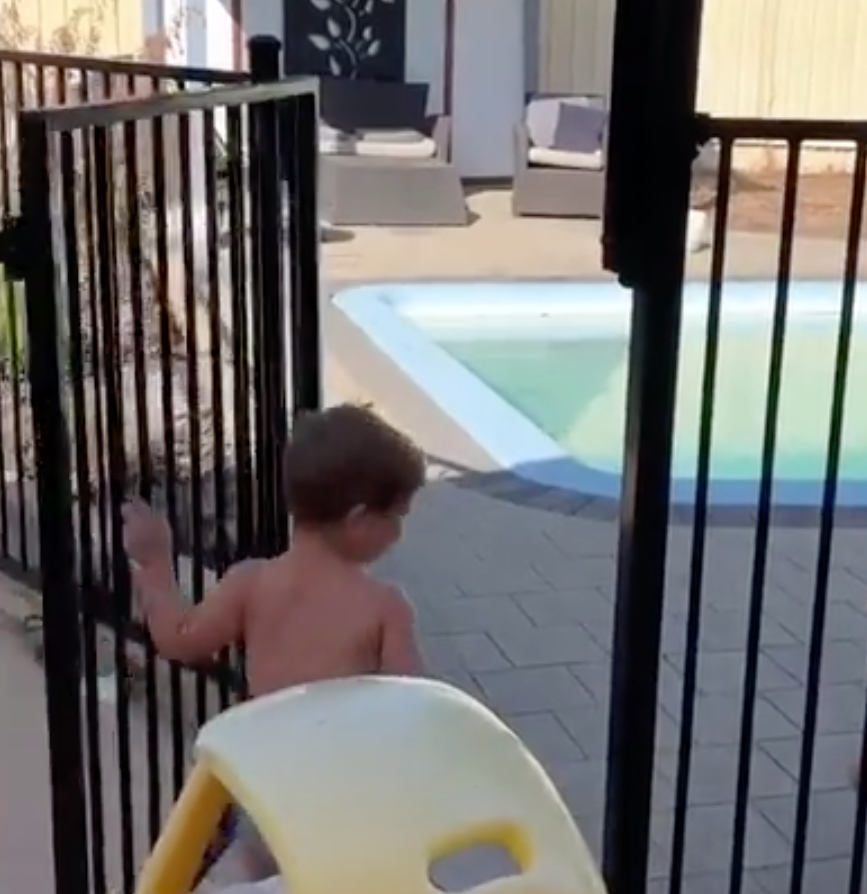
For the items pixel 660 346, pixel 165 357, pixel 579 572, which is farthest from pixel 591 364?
pixel 660 346

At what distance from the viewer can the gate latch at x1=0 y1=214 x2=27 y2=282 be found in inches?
82.4

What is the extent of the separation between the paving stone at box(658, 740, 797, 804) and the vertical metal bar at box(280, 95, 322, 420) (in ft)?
3.45

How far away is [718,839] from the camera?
10.3 feet

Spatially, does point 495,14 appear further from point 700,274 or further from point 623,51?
point 623,51

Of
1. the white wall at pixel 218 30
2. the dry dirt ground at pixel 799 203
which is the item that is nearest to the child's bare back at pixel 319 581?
the dry dirt ground at pixel 799 203

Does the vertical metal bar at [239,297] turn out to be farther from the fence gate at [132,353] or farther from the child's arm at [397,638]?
the child's arm at [397,638]

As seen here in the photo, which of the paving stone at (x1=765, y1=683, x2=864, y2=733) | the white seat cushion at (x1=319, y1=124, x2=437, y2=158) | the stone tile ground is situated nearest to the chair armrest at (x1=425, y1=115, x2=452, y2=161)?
the white seat cushion at (x1=319, y1=124, x2=437, y2=158)

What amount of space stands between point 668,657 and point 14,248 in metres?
2.30

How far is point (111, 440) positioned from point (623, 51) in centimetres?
91

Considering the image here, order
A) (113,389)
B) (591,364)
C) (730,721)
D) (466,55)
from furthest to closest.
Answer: (466,55)
(591,364)
(730,721)
(113,389)

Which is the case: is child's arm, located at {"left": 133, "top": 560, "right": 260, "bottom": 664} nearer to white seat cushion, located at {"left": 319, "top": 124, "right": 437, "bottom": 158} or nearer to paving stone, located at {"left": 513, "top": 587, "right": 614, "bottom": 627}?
paving stone, located at {"left": 513, "top": 587, "right": 614, "bottom": 627}

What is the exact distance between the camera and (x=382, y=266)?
361 inches

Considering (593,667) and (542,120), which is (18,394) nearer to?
(593,667)

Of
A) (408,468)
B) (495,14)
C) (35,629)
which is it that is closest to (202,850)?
(408,468)
